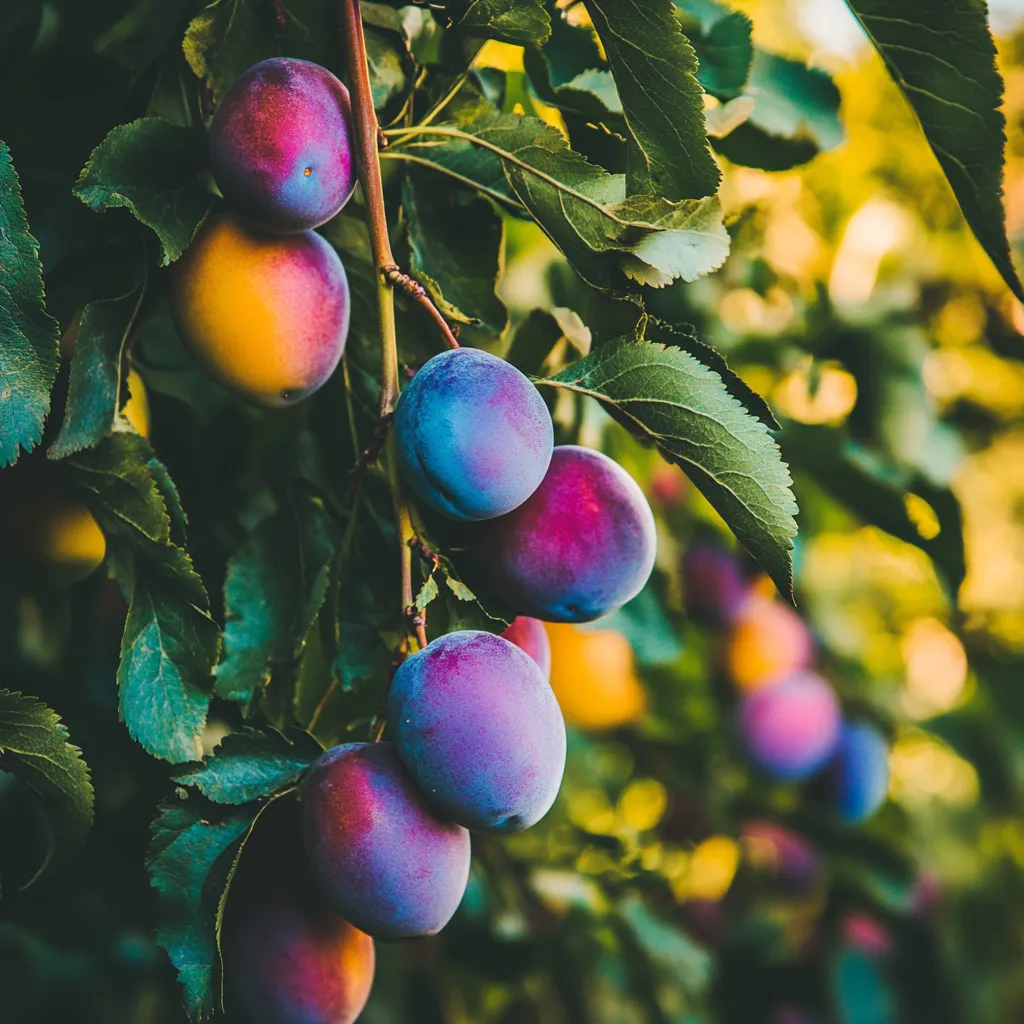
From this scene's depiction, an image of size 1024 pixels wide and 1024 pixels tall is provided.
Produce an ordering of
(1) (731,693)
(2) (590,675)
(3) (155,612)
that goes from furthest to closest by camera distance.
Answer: (1) (731,693) → (2) (590,675) → (3) (155,612)

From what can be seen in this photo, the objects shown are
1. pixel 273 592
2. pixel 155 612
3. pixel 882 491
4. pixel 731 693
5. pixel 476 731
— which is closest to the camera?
pixel 476 731

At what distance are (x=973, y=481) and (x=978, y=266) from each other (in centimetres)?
80

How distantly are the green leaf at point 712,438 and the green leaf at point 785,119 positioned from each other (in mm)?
370

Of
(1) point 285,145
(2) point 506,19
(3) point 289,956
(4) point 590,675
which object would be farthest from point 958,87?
(4) point 590,675

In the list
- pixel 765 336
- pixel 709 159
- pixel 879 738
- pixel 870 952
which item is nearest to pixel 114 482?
pixel 709 159

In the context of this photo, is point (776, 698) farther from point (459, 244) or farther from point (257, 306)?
point (257, 306)

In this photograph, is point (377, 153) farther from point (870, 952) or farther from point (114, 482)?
point (870, 952)

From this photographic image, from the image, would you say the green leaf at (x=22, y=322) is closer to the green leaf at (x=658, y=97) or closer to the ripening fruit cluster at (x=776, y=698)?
the green leaf at (x=658, y=97)

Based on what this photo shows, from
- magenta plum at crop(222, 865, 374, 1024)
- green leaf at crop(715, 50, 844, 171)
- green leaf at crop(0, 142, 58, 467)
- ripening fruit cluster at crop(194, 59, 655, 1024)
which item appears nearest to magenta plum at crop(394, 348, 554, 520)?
ripening fruit cluster at crop(194, 59, 655, 1024)

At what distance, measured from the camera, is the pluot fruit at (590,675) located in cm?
144

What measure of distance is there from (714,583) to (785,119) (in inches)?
36.3

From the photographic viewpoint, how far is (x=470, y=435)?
59cm

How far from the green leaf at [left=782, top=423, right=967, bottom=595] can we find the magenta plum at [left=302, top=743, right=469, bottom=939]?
2.24ft

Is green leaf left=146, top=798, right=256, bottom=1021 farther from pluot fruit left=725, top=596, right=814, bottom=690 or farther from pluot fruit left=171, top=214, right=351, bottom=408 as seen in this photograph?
pluot fruit left=725, top=596, right=814, bottom=690
